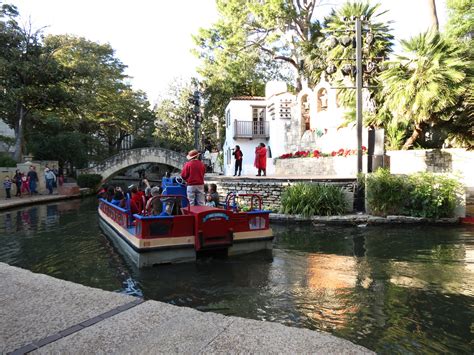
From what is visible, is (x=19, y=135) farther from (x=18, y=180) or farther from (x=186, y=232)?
(x=186, y=232)

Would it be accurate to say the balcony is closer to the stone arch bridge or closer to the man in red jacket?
the stone arch bridge

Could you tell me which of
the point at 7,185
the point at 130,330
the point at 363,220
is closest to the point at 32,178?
the point at 7,185

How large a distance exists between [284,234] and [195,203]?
356 cm

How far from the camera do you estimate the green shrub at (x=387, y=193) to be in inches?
480

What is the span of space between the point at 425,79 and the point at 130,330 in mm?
13910

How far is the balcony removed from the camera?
26.8 m

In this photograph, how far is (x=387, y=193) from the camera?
12227 mm

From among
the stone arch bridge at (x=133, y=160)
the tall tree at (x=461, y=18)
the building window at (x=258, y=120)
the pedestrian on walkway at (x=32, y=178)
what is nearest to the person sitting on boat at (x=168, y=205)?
the pedestrian on walkway at (x=32, y=178)

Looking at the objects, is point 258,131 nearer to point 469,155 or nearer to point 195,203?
point 469,155

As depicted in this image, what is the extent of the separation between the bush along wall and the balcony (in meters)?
15.0

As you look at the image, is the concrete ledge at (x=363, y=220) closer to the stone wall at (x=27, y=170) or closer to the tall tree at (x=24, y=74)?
the stone wall at (x=27, y=170)

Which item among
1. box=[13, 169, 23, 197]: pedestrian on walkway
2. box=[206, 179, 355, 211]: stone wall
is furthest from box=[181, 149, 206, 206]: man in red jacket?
box=[13, 169, 23, 197]: pedestrian on walkway

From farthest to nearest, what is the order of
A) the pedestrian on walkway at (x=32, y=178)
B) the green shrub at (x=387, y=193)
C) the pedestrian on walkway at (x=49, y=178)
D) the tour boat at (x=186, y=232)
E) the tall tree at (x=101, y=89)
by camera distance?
the tall tree at (x=101, y=89) < the pedestrian on walkway at (x=49, y=178) < the pedestrian on walkway at (x=32, y=178) < the green shrub at (x=387, y=193) < the tour boat at (x=186, y=232)

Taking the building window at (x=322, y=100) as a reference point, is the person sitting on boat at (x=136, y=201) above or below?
below
